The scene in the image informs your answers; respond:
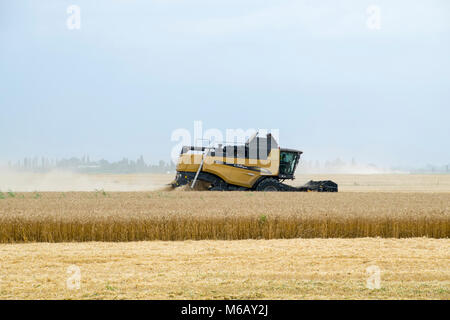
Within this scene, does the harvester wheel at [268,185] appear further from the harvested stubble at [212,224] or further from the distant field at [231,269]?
the distant field at [231,269]

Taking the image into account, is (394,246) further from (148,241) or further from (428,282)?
(148,241)

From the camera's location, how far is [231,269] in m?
8.98

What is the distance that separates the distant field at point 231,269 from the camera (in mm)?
7314

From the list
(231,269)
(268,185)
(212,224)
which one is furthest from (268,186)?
(231,269)

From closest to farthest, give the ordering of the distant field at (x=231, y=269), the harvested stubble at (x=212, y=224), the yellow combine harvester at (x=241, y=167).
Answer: the distant field at (x=231, y=269), the harvested stubble at (x=212, y=224), the yellow combine harvester at (x=241, y=167)

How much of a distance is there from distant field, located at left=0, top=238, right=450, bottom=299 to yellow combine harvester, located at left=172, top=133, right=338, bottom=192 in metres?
13.3

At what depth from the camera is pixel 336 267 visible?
9.28 meters

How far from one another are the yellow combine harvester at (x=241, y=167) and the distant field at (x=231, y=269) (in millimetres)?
13301

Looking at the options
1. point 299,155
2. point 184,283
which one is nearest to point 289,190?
point 299,155

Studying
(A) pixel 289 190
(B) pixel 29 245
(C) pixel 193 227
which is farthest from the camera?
(A) pixel 289 190

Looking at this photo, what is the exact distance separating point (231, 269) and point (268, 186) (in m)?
16.4

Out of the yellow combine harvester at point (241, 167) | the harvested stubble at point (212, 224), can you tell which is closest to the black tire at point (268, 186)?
the yellow combine harvester at point (241, 167)

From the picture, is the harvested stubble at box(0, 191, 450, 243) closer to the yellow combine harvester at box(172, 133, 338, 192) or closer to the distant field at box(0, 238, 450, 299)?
the distant field at box(0, 238, 450, 299)

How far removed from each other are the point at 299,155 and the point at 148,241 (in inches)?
605
